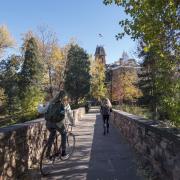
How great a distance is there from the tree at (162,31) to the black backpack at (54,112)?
273 cm

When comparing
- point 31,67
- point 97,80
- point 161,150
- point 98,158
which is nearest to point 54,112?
point 98,158

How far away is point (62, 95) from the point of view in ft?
29.7

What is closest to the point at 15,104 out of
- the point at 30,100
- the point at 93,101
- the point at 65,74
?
the point at 30,100

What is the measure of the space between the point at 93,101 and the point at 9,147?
85873 mm

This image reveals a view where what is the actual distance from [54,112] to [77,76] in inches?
1790

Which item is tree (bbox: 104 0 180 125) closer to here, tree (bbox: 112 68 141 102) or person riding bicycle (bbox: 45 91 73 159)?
person riding bicycle (bbox: 45 91 73 159)

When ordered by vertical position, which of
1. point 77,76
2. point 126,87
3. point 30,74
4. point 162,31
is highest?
point 30,74

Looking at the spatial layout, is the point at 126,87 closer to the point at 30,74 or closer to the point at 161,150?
the point at 30,74

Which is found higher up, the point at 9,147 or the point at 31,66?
the point at 31,66

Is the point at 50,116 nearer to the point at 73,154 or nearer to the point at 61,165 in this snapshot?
the point at 61,165

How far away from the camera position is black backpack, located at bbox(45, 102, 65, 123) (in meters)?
8.72

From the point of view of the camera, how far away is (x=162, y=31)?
32.1ft

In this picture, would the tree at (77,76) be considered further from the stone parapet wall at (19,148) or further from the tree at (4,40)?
the stone parapet wall at (19,148)

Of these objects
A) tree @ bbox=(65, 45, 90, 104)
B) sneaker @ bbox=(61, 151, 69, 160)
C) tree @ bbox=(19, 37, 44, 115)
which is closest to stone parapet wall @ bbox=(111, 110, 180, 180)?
sneaker @ bbox=(61, 151, 69, 160)
